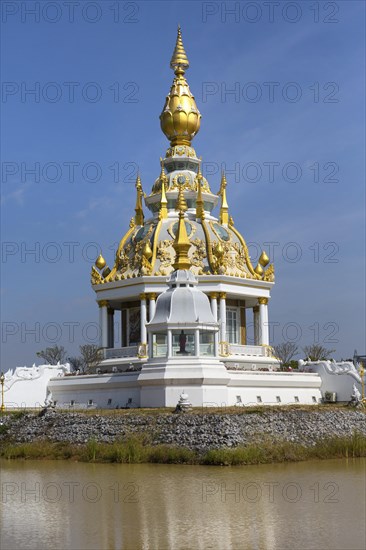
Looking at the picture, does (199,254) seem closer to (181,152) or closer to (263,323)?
(263,323)

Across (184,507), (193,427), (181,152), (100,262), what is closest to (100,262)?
(100,262)

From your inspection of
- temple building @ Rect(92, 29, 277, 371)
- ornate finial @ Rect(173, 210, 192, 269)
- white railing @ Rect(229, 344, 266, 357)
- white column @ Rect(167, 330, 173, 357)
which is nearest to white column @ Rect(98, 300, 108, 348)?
temple building @ Rect(92, 29, 277, 371)

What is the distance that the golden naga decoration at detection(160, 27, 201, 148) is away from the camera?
5166cm

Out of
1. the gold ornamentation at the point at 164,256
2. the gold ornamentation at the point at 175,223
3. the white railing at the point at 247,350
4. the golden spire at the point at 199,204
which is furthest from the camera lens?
the golden spire at the point at 199,204

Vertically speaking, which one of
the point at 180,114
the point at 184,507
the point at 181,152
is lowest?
the point at 184,507

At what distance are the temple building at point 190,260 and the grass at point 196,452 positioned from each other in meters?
12.1

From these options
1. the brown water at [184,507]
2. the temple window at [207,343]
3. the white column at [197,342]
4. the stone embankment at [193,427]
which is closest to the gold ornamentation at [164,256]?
the temple window at [207,343]

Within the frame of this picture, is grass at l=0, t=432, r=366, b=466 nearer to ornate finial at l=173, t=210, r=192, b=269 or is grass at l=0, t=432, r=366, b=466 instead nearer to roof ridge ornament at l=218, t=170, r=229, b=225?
ornate finial at l=173, t=210, r=192, b=269

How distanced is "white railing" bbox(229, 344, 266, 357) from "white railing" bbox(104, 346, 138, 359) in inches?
200

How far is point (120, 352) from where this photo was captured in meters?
44.9

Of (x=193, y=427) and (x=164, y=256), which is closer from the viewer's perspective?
(x=193, y=427)

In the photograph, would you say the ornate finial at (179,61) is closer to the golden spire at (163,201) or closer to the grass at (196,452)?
the golden spire at (163,201)

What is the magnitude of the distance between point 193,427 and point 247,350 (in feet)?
54.0

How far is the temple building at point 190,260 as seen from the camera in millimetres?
44375
